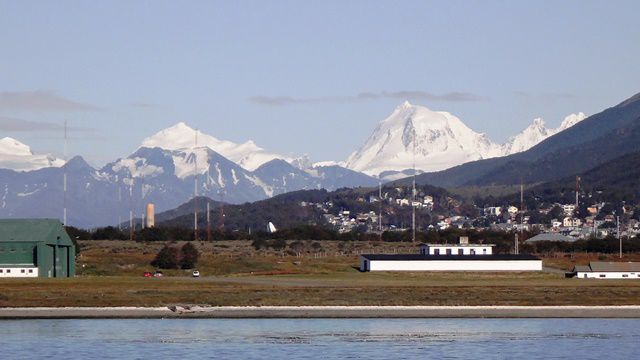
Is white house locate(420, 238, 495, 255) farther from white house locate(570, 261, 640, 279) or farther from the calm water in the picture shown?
the calm water

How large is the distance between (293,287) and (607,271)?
47778 millimetres

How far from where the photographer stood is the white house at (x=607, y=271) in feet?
480

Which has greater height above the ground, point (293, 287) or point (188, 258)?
point (188, 258)

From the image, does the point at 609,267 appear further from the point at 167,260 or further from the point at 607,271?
the point at 167,260

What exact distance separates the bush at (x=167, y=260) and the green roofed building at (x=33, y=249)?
16753 mm

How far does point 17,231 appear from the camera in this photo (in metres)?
134

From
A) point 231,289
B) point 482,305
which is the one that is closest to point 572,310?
point 482,305

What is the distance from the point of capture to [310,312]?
319 feet

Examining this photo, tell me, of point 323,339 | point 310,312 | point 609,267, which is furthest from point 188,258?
point 323,339

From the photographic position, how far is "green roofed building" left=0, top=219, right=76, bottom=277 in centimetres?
13050

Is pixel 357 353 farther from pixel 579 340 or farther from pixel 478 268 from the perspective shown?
pixel 478 268

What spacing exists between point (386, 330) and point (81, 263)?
69.8 m

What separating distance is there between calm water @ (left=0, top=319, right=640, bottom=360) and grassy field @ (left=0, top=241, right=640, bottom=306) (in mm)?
10462

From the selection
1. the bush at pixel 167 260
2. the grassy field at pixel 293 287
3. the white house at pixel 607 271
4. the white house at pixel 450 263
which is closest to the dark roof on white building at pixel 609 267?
the white house at pixel 607 271
